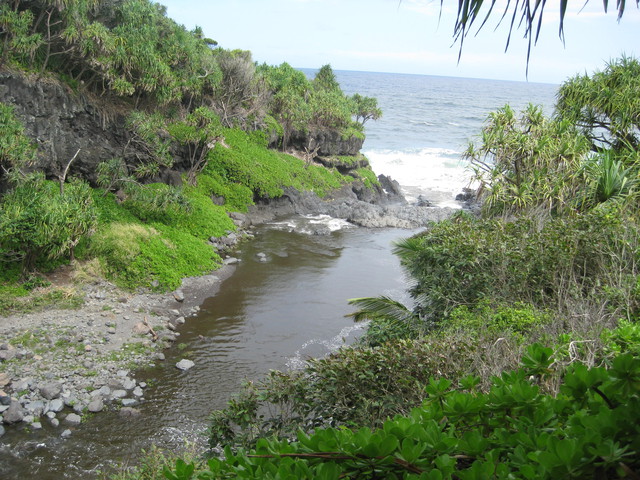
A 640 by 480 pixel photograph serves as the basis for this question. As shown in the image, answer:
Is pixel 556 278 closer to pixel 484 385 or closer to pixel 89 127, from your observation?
pixel 484 385

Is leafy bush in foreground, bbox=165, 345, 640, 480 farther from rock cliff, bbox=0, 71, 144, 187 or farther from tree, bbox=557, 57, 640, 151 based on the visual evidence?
rock cliff, bbox=0, 71, 144, 187

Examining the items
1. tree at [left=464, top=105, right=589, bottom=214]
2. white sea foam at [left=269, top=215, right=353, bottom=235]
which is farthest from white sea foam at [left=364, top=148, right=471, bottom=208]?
tree at [left=464, top=105, right=589, bottom=214]

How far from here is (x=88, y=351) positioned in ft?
45.6

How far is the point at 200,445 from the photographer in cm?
1101

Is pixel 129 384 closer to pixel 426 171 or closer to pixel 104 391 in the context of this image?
pixel 104 391

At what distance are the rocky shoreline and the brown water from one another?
35cm

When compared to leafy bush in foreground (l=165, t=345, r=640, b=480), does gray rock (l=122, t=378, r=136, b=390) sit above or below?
below

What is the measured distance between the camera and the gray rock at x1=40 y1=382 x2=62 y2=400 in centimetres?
1184

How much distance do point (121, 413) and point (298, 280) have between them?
1098 cm

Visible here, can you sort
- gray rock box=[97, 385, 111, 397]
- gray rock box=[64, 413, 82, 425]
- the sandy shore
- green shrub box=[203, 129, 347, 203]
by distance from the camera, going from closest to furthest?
gray rock box=[64, 413, 82, 425]
the sandy shore
gray rock box=[97, 385, 111, 397]
green shrub box=[203, 129, 347, 203]

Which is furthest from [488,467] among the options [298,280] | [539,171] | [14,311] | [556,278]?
[298,280]

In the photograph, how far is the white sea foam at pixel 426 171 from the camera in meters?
46.1

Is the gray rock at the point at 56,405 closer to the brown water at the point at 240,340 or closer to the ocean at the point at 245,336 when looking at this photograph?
the ocean at the point at 245,336

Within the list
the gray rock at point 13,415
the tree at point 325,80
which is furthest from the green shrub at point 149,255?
the tree at point 325,80
